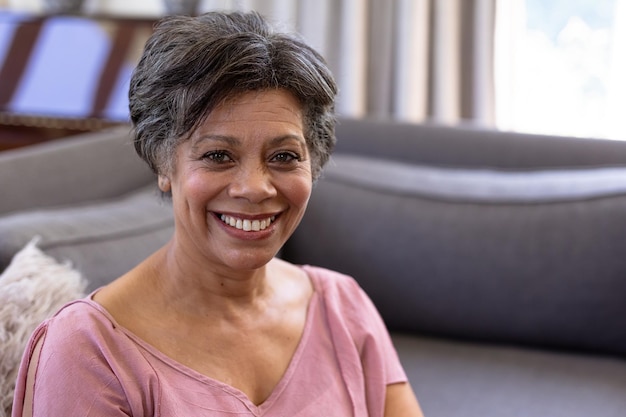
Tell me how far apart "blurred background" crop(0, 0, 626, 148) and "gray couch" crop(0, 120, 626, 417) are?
0.95 meters

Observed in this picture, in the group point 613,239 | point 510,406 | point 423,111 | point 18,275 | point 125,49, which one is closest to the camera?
point 18,275

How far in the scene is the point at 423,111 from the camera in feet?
11.4

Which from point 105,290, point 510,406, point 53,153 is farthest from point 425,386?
point 53,153

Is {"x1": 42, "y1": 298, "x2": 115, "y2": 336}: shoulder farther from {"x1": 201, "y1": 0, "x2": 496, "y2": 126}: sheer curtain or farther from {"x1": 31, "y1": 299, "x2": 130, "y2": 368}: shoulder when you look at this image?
{"x1": 201, "y1": 0, "x2": 496, "y2": 126}: sheer curtain

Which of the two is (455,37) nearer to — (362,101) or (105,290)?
(362,101)

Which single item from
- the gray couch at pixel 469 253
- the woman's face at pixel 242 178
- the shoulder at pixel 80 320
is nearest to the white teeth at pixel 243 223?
the woman's face at pixel 242 178

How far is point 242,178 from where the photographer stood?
1292 mm

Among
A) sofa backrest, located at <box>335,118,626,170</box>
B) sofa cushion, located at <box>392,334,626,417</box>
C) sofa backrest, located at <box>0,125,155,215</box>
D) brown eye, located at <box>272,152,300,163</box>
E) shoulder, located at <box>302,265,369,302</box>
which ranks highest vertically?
brown eye, located at <box>272,152,300,163</box>

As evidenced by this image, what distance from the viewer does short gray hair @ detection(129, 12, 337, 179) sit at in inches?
49.4

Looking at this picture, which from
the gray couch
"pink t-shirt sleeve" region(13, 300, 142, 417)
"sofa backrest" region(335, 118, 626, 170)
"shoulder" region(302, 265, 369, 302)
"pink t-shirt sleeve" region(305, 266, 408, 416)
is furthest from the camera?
"sofa backrest" region(335, 118, 626, 170)

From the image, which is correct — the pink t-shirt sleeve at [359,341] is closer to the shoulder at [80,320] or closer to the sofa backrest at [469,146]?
the shoulder at [80,320]

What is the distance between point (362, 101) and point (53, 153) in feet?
5.11

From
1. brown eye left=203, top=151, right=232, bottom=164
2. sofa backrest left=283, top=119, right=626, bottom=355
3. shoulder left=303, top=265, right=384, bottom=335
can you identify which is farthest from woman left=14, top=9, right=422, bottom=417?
sofa backrest left=283, top=119, right=626, bottom=355

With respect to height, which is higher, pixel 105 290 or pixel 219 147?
pixel 219 147
